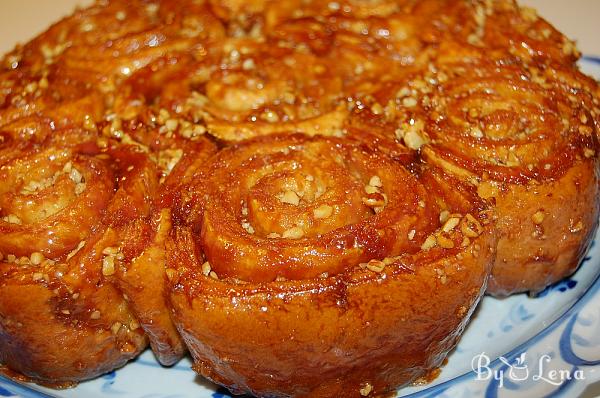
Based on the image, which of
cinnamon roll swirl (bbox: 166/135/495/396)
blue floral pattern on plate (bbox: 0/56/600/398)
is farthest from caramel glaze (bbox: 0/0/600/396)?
blue floral pattern on plate (bbox: 0/56/600/398)

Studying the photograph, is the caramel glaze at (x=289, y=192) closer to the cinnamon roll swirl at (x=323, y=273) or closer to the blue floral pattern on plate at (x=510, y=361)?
the cinnamon roll swirl at (x=323, y=273)

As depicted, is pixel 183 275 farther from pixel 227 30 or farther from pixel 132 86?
pixel 227 30

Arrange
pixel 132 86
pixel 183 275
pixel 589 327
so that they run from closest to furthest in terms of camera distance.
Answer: pixel 183 275, pixel 589 327, pixel 132 86

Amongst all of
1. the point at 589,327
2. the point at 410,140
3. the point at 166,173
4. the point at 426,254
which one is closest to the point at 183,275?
the point at 166,173

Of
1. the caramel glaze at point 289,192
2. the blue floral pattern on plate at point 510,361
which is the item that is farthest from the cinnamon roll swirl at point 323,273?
the blue floral pattern on plate at point 510,361

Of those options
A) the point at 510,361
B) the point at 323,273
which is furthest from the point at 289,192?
the point at 510,361

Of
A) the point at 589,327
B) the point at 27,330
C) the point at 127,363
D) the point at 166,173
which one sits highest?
the point at 166,173

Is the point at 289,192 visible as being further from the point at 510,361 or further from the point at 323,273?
the point at 510,361
